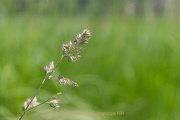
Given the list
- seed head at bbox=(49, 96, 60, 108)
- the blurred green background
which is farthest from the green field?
seed head at bbox=(49, 96, 60, 108)

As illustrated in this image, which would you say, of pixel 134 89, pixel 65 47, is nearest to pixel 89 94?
pixel 134 89

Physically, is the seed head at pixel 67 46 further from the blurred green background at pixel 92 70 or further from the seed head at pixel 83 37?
the blurred green background at pixel 92 70

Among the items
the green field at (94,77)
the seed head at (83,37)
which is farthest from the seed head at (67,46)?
the green field at (94,77)

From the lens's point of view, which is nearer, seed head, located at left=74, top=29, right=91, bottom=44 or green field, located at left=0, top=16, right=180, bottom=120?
seed head, located at left=74, top=29, right=91, bottom=44

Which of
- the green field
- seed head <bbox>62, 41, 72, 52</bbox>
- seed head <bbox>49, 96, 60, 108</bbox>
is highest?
the green field

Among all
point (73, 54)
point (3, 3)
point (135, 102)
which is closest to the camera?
point (73, 54)

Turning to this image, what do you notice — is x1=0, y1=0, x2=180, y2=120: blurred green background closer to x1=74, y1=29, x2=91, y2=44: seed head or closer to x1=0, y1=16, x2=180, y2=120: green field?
x1=0, y1=16, x2=180, y2=120: green field

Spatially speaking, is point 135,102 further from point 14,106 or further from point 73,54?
point 73,54

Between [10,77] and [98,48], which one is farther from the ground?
[98,48]

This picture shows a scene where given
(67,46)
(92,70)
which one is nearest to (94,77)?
(92,70)

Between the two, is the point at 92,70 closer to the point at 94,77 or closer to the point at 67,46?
the point at 94,77
